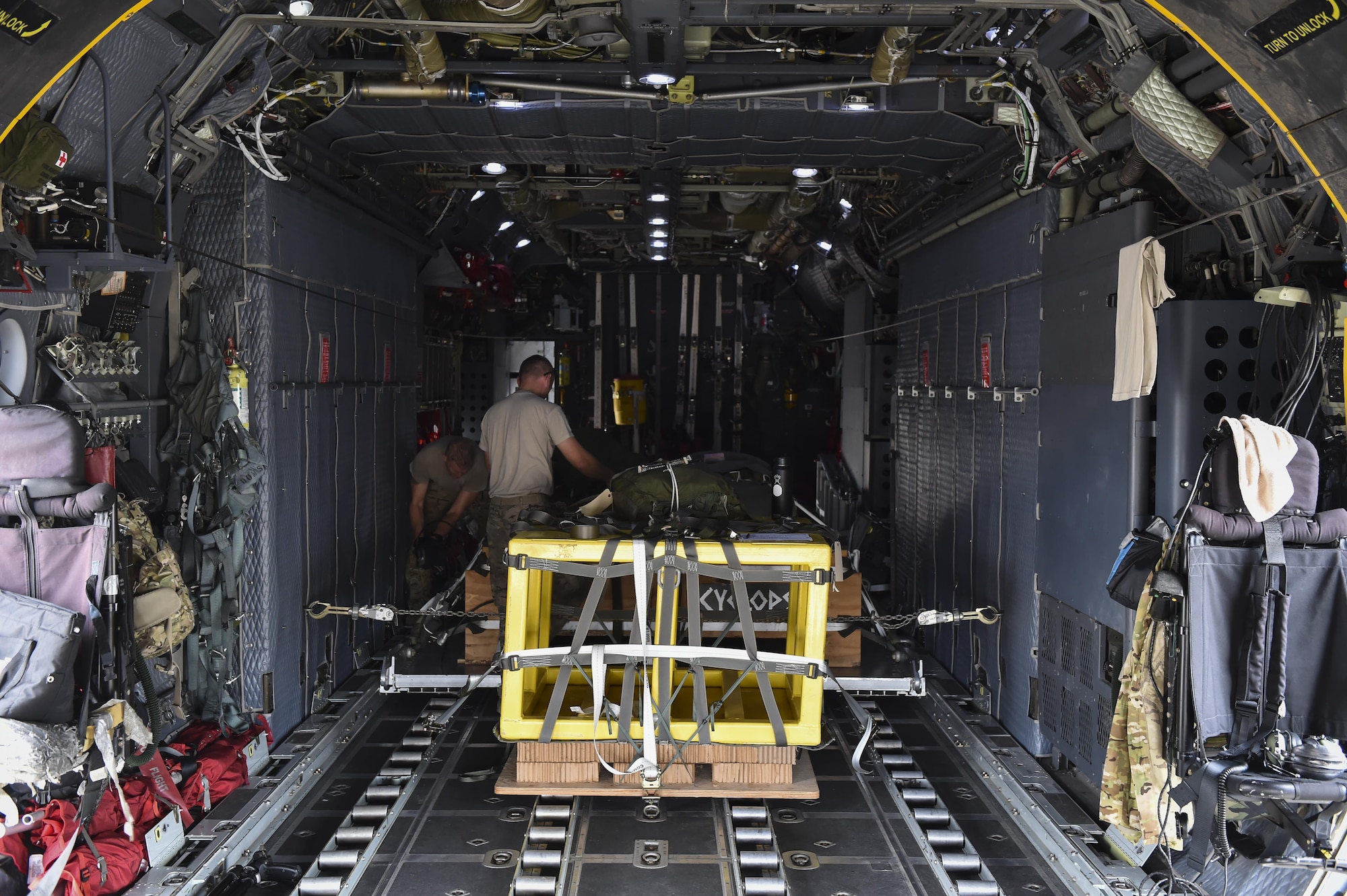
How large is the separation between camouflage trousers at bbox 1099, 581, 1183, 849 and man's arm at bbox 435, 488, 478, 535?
5.59 metres

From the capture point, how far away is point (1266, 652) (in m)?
3.23

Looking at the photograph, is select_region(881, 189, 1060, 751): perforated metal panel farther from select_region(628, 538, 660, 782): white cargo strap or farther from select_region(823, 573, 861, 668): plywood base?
select_region(628, 538, 660, 782): white cargo strap

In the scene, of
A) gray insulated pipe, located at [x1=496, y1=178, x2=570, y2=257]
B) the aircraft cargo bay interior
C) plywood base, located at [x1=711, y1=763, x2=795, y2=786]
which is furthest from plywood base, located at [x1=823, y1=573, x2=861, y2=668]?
gray insulated pipe, located at [x1=496, y1=178, x2=570, y2=257]

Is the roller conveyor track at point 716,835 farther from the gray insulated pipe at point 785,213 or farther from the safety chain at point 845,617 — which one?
the gray insulated pipe at point 785,213

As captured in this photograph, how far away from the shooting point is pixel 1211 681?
3299 mm

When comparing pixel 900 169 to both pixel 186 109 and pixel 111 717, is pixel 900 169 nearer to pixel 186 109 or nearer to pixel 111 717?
pixel 186 109

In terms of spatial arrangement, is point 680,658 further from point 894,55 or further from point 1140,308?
point 894,55

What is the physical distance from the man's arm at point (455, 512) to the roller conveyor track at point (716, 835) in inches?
113

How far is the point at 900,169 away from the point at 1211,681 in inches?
171

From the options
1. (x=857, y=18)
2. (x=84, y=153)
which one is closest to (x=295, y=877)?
(x=84, y=153)

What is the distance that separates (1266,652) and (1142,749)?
59 centimetres

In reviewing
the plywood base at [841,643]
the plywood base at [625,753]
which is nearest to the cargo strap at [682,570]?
the plywood base at [625,753]

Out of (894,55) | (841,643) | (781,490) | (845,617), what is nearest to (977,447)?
(781,490)

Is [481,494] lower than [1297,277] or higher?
lower
